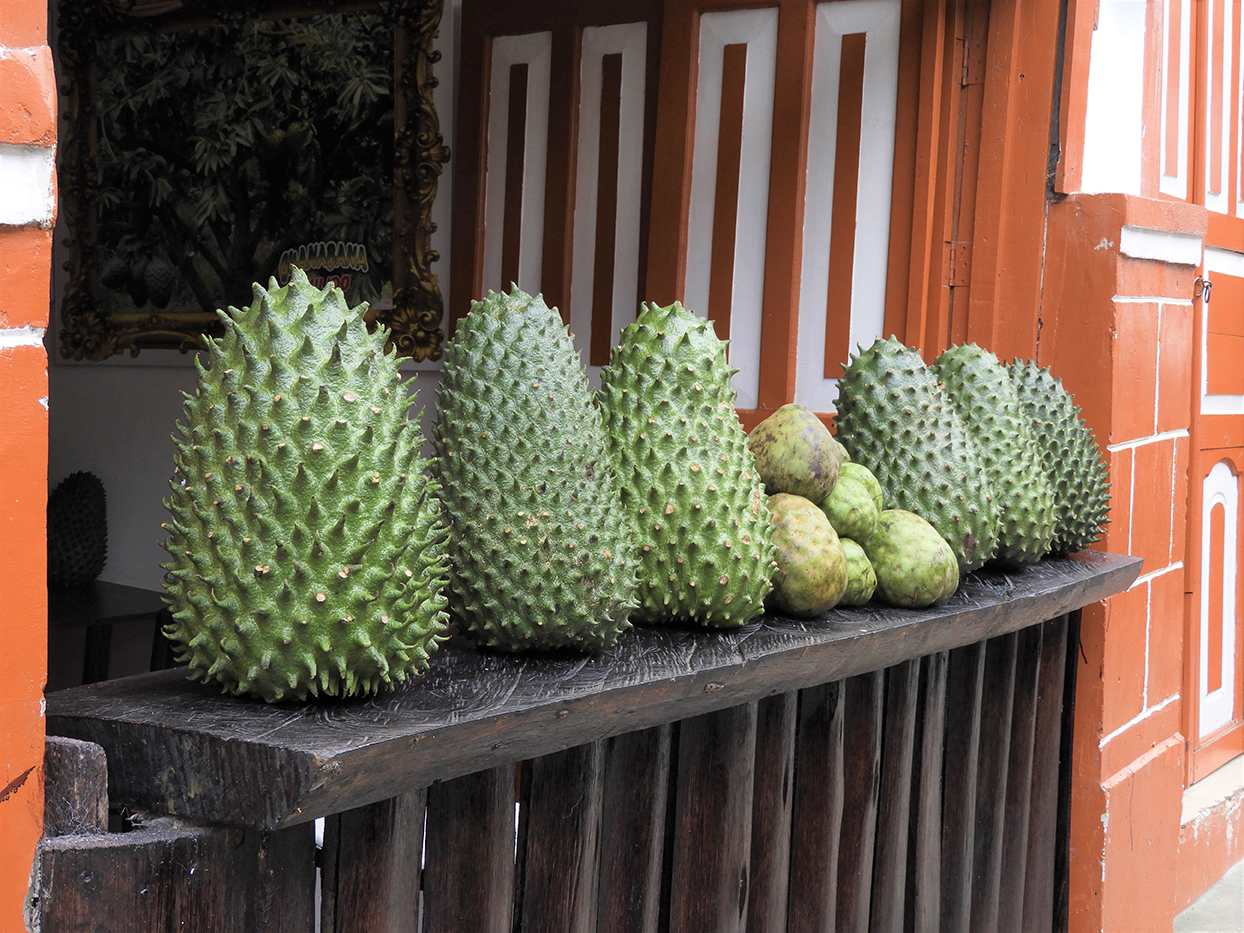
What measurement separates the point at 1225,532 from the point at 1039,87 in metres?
1.90

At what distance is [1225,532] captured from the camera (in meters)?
3.90

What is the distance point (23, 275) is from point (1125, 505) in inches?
102

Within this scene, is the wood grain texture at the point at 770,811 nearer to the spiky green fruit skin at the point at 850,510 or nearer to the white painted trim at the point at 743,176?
the spiky green fruit skin at the point at 850,510

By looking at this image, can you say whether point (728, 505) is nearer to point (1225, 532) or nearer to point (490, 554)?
point (490, 554)

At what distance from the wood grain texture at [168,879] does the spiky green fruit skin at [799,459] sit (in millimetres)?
A: 869

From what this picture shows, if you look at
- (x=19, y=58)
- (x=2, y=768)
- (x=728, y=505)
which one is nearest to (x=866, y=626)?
(x=728, y=505)

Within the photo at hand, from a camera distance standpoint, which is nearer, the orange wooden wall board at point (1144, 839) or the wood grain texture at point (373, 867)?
the wood grain texture at point (373, 867)

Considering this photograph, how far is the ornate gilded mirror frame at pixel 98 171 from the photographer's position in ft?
12.9

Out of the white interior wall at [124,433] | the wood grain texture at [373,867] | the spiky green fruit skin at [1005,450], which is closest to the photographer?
the wood grain texture at [373,867]

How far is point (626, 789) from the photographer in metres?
1.51

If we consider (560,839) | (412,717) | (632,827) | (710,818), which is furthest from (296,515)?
(710,818)

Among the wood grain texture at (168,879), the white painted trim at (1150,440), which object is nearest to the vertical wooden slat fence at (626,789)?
the wood grain texture at (168,879)

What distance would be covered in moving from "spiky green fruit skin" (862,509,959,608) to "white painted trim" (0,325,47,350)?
1.22m

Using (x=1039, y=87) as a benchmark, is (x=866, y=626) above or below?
below
